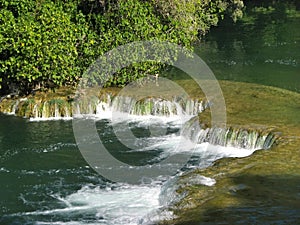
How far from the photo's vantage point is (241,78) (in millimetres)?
25172

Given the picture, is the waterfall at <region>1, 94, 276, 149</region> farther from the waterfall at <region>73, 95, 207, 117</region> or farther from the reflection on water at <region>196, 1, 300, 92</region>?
the reflection on water at <region>196, 1, 300, 92</region>

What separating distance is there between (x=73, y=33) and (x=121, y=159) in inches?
261

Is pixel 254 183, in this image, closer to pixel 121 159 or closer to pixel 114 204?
pixel 114 204

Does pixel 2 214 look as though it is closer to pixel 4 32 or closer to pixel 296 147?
pixel 296 147

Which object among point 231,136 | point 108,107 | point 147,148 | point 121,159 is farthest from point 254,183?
point 108,107

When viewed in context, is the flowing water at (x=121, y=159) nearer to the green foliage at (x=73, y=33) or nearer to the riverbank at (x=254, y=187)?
the riverbank at (x=254, y=187)

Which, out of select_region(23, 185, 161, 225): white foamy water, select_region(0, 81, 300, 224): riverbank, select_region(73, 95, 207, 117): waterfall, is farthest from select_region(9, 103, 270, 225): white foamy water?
select_region(73, 95, 207, 117): waterfall

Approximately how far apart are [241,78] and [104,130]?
8202mm

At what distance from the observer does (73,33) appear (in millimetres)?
21516

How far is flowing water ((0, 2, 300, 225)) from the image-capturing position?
1273 cm

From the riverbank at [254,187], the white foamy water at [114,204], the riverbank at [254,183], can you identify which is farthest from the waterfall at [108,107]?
the white foamy water at [114,204]

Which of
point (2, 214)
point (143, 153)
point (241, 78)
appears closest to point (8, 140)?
point (143, 153)

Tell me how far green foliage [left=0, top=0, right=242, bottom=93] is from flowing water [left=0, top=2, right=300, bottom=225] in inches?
67.7

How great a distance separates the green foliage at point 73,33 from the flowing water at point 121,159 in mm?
1720
